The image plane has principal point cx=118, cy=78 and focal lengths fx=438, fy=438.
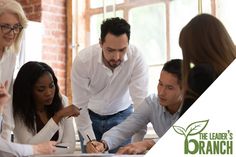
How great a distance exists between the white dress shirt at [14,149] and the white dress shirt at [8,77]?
0.17 m

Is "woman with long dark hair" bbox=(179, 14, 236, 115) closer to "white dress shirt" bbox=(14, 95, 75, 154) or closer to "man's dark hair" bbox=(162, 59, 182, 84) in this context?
"man's dark hair" bbox=(162, 59, 182, 84)

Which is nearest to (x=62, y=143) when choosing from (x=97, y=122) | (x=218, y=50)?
(x=97, y=122)

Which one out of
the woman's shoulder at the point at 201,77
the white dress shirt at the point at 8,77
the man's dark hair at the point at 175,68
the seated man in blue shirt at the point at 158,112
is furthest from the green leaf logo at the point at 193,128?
the white dress shirt at the point at 8,77

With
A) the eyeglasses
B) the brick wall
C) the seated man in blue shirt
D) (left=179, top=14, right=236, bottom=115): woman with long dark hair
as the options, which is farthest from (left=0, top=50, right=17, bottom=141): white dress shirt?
the brick wall

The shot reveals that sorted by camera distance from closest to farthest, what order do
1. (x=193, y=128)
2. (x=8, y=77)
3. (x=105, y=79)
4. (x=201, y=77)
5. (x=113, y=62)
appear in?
1. (x=193, y=128)
2. (x=201, y=77)
3. (x=8, y=77)
4. (x=113, y=62)
5. (x=105, y=79)

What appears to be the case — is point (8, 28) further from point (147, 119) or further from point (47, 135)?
point (147, 119)

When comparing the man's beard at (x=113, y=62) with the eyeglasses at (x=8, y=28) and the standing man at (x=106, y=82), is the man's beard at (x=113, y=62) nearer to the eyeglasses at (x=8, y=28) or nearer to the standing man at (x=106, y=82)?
the standing man at (x=106, y=82)

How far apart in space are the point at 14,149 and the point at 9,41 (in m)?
0.49

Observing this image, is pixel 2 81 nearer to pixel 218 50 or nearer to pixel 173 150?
pixel 218 50

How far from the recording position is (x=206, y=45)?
1216 mm

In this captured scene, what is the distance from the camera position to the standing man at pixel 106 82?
2.08m

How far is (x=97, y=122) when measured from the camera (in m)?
2.24

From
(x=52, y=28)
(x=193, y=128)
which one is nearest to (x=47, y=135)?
(x=193, y=128)

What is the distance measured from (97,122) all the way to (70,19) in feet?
5.57
